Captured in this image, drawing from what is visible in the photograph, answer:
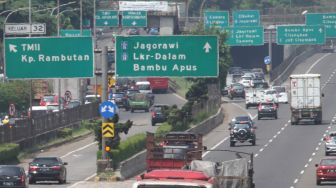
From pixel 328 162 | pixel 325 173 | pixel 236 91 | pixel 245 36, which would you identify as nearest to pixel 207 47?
pixel 328 162

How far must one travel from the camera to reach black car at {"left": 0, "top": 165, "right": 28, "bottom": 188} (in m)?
43.2

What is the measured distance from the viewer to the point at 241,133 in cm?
7262

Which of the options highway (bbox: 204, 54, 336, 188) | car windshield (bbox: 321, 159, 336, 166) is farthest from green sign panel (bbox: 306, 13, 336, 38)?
car windshield (bbox: 321, 159, 336, 166)

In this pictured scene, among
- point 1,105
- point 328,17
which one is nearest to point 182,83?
point 328,17

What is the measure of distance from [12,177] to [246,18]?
8367cm

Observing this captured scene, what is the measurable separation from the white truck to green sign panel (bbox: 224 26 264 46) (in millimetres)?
31836

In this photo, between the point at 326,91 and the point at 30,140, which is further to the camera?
the point at 326,91

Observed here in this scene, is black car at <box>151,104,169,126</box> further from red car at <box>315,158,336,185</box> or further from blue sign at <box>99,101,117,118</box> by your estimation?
blue sign at <box>99,101,117,118</box>

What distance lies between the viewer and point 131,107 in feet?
347

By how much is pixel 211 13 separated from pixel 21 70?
238 ft

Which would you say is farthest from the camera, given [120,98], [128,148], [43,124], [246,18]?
[246,18]

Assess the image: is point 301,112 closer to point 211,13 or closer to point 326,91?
point 326,91

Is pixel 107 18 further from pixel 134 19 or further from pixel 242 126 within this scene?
pixel 242 126

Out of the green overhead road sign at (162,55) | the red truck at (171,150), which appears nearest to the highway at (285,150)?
the red truck at (171,150)
